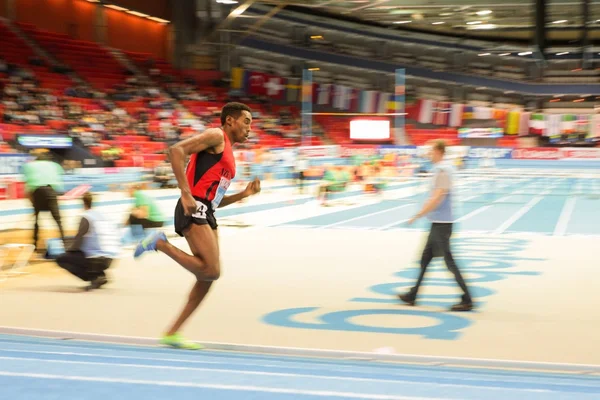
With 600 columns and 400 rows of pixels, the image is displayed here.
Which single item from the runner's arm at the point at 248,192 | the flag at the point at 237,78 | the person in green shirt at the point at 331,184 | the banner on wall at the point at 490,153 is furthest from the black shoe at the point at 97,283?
the flag at the point at 237,78

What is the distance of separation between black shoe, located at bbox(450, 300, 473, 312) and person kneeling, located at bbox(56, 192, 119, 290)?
12.9 feet

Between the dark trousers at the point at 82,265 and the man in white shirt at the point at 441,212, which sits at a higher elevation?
the man in white shirt at the point at 441,212

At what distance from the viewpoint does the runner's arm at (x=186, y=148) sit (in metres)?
5.31

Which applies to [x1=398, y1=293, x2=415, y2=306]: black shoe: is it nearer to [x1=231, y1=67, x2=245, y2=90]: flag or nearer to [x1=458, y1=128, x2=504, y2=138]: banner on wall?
[x1=458, y1=128, x2=504, y2=138]: banner on wall

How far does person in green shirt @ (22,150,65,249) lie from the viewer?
39.9 ft

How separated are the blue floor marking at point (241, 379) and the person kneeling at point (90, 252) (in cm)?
346

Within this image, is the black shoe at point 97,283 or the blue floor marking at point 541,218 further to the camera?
the blue floor marking at point 541,218

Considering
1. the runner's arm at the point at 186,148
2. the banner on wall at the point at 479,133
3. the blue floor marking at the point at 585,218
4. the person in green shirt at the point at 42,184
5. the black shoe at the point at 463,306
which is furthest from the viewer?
the banner on wall at the point at 479,133

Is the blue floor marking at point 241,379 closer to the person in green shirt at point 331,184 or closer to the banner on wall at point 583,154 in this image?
the person in green shirt at point 331,184

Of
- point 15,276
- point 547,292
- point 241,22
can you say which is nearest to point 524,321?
point 547,292

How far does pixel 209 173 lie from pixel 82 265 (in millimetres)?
4098

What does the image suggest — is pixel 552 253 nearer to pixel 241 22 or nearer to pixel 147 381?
pixel 147 381

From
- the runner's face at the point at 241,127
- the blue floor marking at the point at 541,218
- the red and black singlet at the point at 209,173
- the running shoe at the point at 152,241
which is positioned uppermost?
the runner's face at the point at 241,127

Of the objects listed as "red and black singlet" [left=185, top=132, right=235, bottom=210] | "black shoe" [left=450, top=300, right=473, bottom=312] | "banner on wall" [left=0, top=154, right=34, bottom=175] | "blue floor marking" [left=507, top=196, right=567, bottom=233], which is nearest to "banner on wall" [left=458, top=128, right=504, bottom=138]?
"blue floor marking" [left=507, top=196, right=567, bottom=233]
